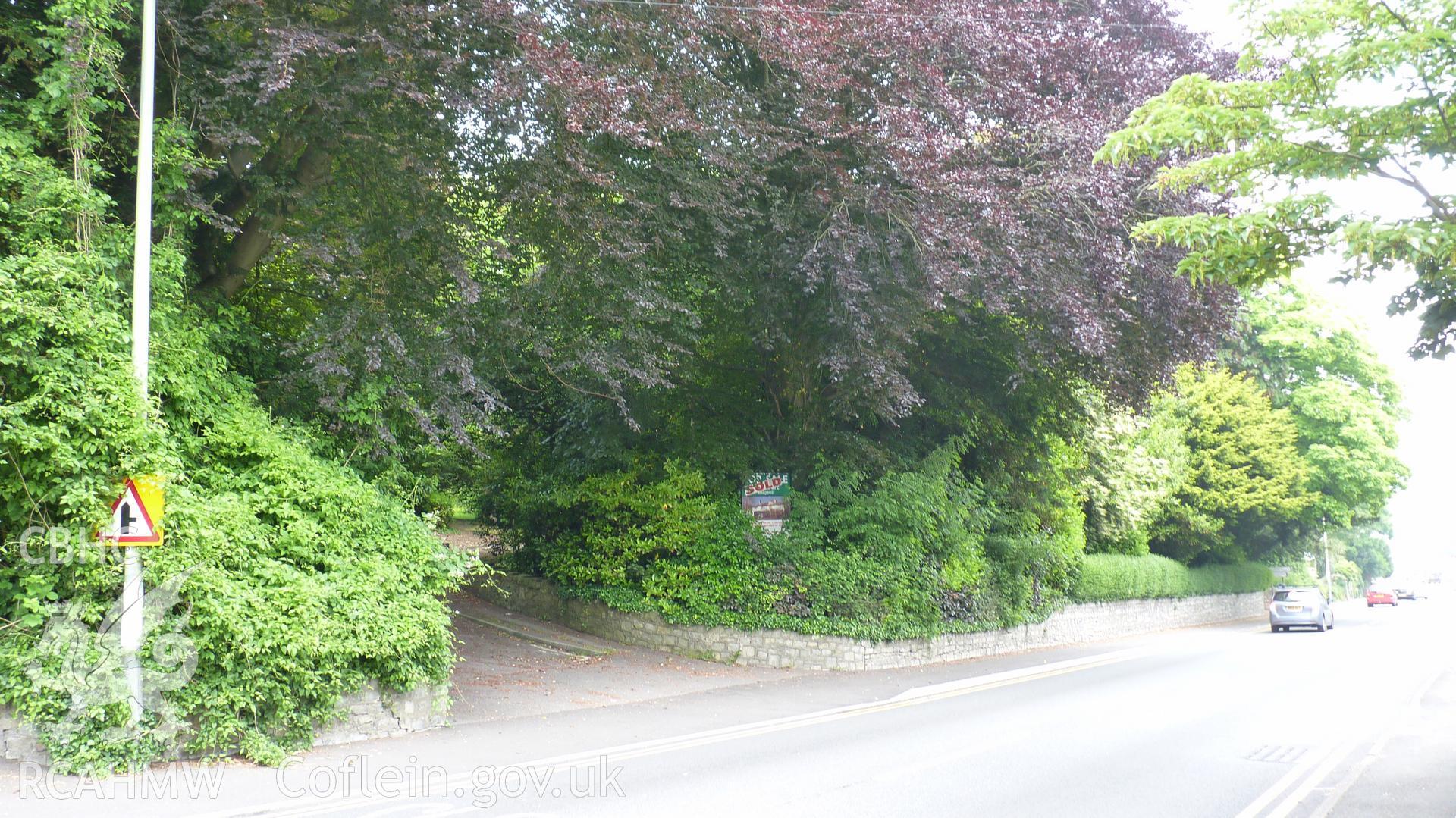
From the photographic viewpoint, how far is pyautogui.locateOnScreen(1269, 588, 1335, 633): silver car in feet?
100

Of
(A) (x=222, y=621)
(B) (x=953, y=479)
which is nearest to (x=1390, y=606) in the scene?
(B) (x=953, y=479)

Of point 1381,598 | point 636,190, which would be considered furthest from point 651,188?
point 1381,598

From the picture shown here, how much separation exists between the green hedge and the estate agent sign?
12183mm

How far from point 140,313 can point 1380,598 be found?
6929 cm

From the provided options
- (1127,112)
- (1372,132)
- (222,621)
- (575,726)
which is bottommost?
(575,726)

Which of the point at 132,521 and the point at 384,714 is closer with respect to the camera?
the point at 132,521

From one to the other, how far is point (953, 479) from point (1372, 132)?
37.3 ft

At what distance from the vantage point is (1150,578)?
31406 millimetres

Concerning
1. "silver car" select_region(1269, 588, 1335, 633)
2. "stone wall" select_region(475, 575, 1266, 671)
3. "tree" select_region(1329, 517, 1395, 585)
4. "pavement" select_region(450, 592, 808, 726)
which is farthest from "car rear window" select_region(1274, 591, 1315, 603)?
"tree" select_region(1329, 517, 1395, 585)

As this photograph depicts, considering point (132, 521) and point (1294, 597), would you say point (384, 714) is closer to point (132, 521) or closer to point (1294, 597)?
point (132, 521)

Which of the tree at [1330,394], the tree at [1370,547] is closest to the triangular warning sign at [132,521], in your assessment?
the tree at [1330,394]

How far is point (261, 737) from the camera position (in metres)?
8.62

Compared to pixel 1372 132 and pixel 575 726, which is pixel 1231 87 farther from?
pixel 575 726

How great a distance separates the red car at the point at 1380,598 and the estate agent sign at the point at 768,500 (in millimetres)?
57531
